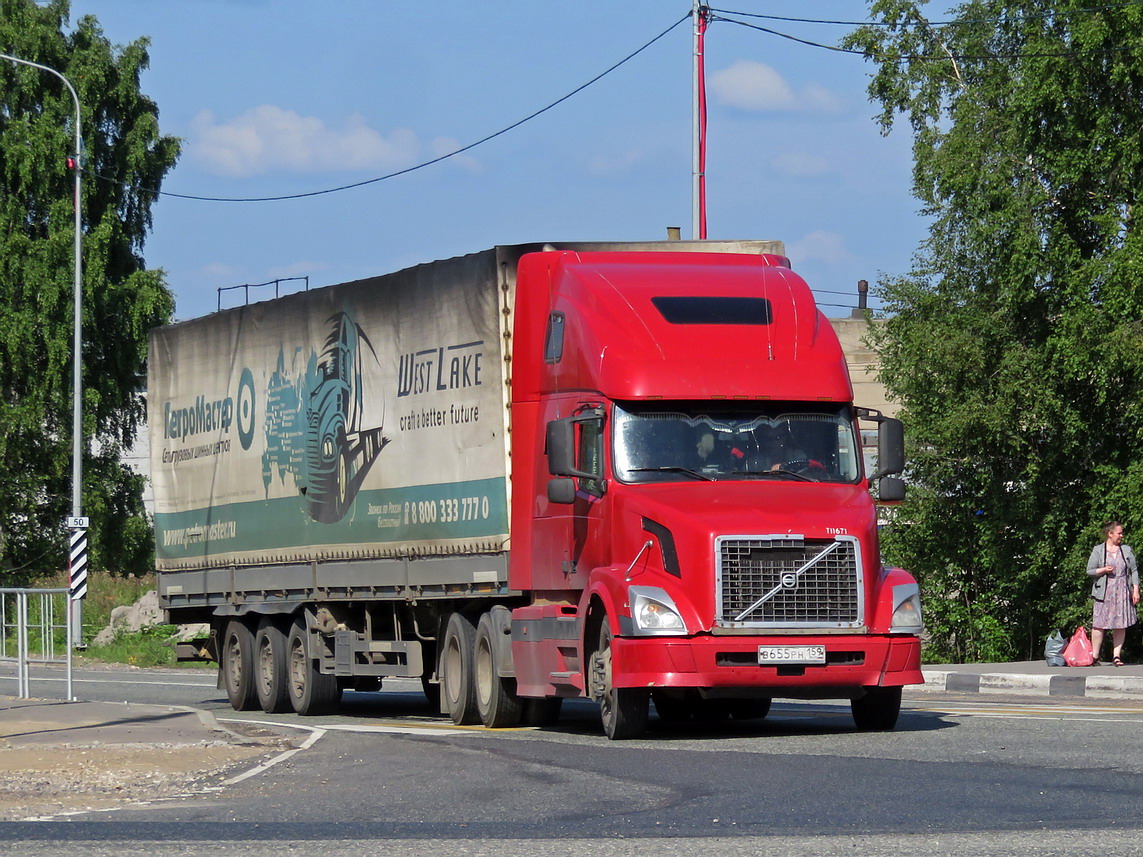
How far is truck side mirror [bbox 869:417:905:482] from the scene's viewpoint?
1497 centimetres

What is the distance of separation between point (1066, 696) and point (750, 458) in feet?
24.7

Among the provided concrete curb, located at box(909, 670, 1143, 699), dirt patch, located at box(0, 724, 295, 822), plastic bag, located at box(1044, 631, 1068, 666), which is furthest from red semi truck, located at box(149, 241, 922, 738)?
plastic bag, located at box(1044, 631, 1068, 666)

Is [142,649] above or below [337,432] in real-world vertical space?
below

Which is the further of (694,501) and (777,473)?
(777,473)

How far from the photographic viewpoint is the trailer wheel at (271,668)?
68.5 feet

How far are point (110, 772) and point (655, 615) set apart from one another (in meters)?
3.84

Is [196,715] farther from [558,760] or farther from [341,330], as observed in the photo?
[558,760]

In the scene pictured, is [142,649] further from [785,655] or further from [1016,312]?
[785,655]

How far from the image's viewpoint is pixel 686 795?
1058cm

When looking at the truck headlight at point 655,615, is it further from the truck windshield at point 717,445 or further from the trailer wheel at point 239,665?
the trailer wheel at point 239,665

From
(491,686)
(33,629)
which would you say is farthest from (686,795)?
(33,629)

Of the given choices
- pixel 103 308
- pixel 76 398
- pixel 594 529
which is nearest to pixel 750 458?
pixel 594 529

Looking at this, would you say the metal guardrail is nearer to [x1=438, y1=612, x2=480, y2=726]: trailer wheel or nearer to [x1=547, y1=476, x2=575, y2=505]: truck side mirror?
[x1=438, y1=612, x2=480, y2=726]: trailer wheel

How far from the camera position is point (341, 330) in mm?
19484
